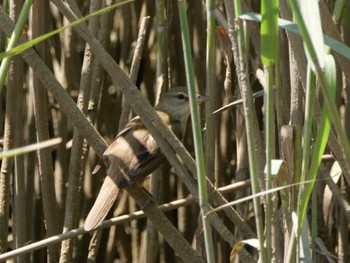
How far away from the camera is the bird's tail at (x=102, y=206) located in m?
2.79

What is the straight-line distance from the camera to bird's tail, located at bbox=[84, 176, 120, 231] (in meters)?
2.79

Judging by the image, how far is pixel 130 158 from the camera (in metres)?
→ 3.29

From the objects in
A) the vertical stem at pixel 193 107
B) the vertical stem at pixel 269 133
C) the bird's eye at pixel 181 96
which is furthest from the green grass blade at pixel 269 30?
the bird's eye at pixel 181 96

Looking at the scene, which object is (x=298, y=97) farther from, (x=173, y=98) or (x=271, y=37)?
(x=173, y=98)

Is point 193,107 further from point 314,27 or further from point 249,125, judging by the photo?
point 314,27

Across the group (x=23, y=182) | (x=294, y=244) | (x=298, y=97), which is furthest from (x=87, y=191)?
(x=294, y=244)

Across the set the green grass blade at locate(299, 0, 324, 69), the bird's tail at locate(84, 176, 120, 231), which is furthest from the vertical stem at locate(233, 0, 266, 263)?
Answer: the bird's tail at locate(84, 176, 120, 231)

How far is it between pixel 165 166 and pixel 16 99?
41.4 inches

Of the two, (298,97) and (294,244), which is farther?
(298,97)

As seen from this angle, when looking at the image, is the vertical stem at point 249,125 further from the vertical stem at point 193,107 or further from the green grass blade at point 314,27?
the green grass blade at point 314,27

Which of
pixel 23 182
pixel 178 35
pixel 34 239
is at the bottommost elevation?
pixel 34 239

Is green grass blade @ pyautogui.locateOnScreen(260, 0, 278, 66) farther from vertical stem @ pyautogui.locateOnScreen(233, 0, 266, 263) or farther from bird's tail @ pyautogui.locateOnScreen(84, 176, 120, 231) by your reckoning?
bird's tail @ pyautogui.locateOnScreen(84, 176, 120, 231)

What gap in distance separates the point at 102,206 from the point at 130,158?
401mm

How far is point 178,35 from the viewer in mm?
3635
